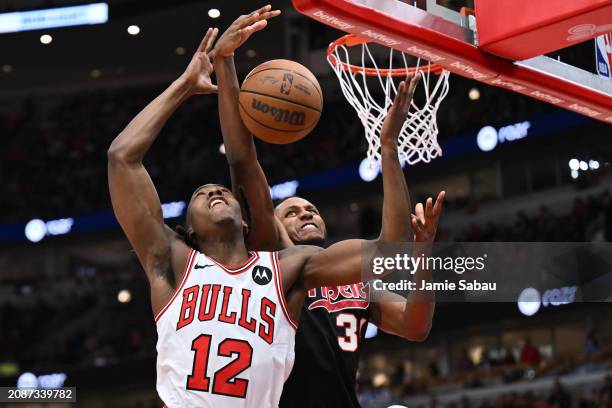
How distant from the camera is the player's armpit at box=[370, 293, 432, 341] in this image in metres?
4.23

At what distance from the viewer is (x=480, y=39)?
5.34 m

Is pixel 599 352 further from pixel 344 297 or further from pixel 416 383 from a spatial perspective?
pixel 344 297

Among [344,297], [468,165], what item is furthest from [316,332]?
[468,165]

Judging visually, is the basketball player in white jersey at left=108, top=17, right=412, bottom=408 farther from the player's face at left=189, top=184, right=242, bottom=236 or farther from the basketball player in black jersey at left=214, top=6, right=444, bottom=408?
the basketball player in black jersey at left=214, top=6, right=444, bottom=408

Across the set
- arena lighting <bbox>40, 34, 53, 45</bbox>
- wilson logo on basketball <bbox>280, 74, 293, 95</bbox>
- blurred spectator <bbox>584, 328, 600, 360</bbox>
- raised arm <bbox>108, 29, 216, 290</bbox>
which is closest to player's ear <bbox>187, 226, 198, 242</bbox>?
raised arm <bbox>108, 29, 216, 290</bbox>

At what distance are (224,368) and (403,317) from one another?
1074mm

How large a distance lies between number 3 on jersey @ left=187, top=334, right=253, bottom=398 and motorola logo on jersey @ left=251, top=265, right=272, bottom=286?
0.28 m

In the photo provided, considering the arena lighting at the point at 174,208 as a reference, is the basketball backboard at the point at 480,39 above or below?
above

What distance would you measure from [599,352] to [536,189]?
164 inches

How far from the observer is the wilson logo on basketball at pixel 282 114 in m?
4.15

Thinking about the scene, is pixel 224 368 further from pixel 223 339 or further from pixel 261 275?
pixel 261 275

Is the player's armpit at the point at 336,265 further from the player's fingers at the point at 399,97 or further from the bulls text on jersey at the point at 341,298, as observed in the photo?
the bulls text on jersey at the point at 341,298

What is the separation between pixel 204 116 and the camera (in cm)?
1972

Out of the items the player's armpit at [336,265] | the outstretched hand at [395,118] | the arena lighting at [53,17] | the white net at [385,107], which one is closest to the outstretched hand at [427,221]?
the player's armpit at [336,265]
